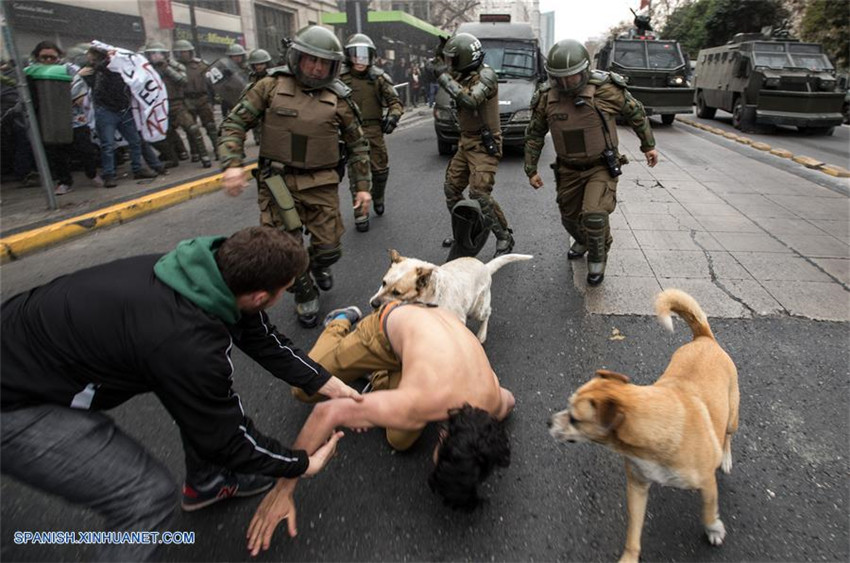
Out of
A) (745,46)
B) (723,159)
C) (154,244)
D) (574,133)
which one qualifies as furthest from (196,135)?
(745,46)

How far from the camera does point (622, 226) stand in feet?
20.7

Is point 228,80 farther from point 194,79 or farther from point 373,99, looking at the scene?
point 373,99

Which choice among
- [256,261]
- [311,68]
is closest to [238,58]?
[311,68]

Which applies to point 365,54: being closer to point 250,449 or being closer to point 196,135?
point 196,135

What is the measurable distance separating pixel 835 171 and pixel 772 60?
736 cm

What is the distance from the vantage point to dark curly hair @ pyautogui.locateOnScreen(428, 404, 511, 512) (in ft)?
6.40

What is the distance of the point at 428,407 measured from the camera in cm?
216

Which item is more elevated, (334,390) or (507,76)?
(507,76)

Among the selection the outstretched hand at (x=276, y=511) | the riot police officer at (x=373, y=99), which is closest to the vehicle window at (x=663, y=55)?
the riot police officer at (x=373, y=99)

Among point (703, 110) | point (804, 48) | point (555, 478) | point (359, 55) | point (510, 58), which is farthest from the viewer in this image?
point (703, 110)

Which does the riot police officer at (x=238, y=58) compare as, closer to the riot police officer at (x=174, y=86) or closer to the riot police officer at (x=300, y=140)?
the riot police officer at (x=174, y=86)

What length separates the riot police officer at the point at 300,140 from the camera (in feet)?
11.9

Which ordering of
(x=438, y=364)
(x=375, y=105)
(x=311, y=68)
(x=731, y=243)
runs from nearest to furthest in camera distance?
1. (x=438, y=364)
2. (x=311, y=68)
3. (x=731, y=243)
4. (x=375, y=105)

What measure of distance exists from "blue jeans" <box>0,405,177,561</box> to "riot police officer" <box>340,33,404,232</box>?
5.25 meters
